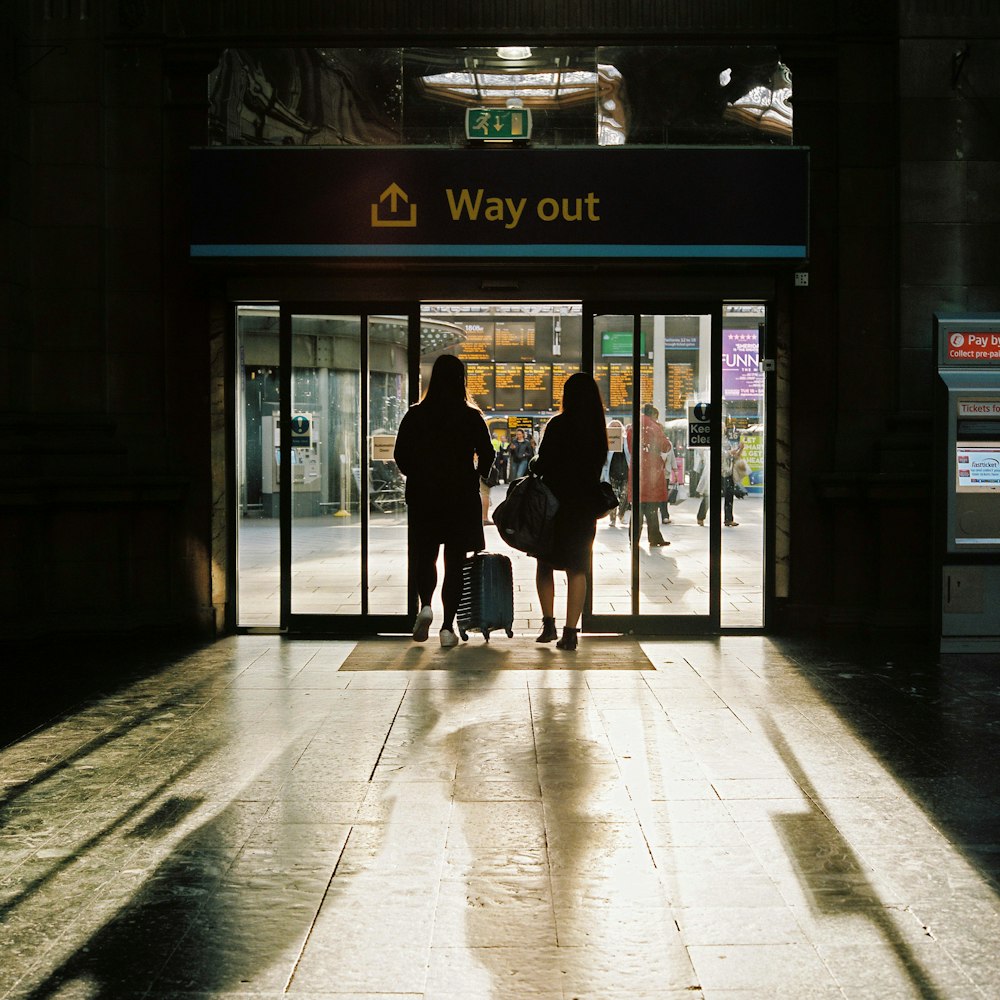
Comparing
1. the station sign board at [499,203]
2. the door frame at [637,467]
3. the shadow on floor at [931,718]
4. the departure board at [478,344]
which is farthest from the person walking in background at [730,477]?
the departure board at [478,344]

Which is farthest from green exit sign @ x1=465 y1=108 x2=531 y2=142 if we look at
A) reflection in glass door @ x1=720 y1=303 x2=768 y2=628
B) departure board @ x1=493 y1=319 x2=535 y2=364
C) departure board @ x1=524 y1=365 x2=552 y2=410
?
departure board @ x1=524 y1=365 x2=552 y2=410

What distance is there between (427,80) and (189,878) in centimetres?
661

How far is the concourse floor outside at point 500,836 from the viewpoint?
3.30 metres

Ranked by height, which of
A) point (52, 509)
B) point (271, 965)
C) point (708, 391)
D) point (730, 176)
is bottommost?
point (271, 965)

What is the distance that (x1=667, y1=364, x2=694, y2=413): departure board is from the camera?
29.6 feet

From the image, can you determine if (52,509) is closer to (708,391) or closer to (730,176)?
(708,391)

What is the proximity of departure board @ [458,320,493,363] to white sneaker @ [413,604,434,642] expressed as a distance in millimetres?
13935

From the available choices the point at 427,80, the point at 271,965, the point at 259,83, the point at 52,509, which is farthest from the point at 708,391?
the point at 271,965

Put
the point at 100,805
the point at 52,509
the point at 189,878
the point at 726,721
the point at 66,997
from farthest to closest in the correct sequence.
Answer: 1. the point at 52,509
2. the point at 726,721
3. the point at 100,805
4. the point at 189,878
5. the point at 66,997

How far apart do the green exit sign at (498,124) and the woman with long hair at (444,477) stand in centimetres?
176

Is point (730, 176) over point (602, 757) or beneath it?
over

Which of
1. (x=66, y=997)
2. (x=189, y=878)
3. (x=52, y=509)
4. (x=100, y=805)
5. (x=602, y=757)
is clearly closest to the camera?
(x=66, y=997)

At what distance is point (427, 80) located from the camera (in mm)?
8961

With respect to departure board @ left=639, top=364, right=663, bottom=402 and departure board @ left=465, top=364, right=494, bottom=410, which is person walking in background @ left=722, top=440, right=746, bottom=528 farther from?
departure board @ left=465, top=364, right=494, bottom=410
